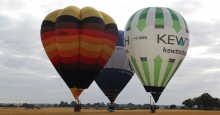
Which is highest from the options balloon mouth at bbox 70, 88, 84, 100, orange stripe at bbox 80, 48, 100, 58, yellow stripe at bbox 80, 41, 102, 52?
yellow stripe at bbox 80, 41, 102, 52

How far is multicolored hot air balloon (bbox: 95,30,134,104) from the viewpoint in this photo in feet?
125

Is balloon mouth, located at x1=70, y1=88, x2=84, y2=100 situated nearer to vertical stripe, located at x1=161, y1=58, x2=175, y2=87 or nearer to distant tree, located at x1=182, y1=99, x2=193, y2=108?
vertical stripe, located at x1=161, y1=58, x2=175, y2=87

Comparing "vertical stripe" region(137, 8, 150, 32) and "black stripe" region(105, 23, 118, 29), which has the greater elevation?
"vertical stripe" region(137, 8, 150, 32)

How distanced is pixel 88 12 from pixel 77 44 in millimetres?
3609

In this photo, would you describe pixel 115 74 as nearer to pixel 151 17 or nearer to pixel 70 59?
pixel 151 17

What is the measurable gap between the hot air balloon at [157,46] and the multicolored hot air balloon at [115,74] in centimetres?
511

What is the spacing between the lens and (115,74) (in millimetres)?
38531

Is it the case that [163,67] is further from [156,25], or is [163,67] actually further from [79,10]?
[79,10]

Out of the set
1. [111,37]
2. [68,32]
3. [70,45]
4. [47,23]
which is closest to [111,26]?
[111,37]

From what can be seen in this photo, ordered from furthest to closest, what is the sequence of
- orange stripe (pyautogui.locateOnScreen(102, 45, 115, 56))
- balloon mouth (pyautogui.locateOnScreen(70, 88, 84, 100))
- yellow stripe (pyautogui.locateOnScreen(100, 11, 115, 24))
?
yellow stripe (pyautogui.locateOnScreen(100, 11, 115, 24))
orange stripe (pyautogui.locateOnScreen(102, 45, 115, 56))
balloon mouth (pyautogui.locateOnScreen(70, 88, 84, 100))

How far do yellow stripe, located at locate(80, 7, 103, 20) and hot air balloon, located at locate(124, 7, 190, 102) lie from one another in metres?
5.04

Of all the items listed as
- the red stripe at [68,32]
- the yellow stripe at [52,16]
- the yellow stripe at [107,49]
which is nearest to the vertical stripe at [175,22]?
→ the yellow stripe at [107,49]

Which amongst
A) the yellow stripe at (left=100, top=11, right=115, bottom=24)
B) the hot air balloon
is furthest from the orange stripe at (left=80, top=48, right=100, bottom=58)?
the hot air balloon

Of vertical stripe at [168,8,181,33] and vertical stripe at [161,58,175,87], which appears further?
vertical stripe at [168,8,181,33]
